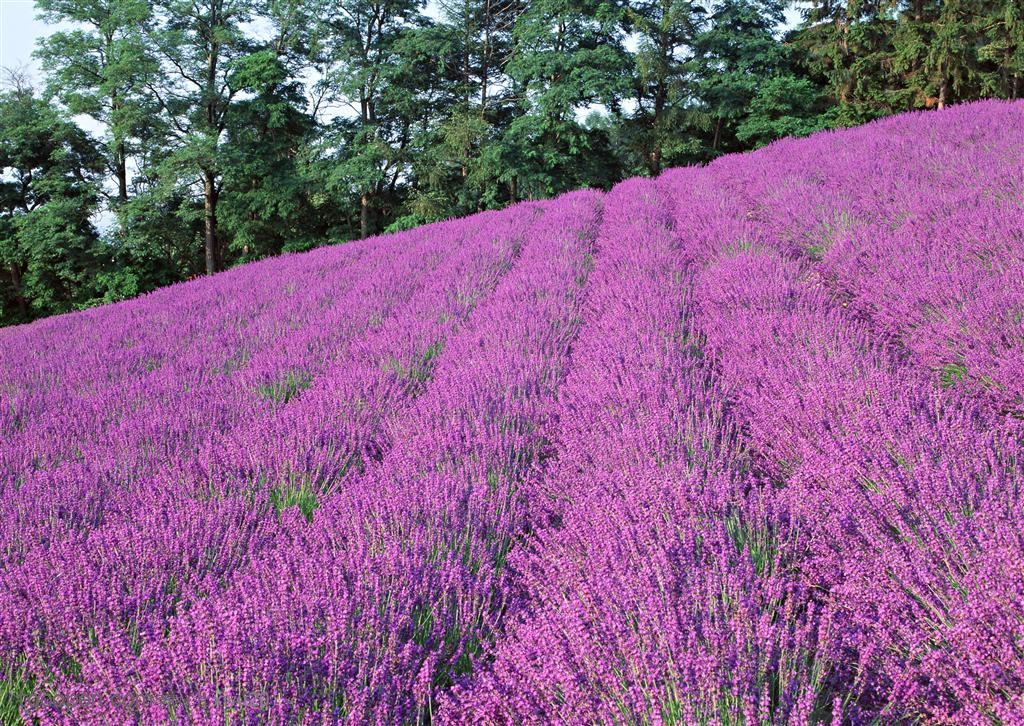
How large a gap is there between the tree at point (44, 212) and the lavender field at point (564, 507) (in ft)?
66.5

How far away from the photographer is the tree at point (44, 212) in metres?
19.6

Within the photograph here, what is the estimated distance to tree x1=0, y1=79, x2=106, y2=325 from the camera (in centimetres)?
1962

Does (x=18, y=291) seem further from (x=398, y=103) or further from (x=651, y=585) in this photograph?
(x=651, y=585)

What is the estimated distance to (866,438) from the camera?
5.55 ft

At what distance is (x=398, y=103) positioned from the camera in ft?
66.8

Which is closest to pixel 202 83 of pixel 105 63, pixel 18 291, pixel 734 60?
pixel 105 63

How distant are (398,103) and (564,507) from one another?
2136 centimetres

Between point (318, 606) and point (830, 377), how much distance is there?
193cm

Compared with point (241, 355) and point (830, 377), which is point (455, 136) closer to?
point (241, 355)

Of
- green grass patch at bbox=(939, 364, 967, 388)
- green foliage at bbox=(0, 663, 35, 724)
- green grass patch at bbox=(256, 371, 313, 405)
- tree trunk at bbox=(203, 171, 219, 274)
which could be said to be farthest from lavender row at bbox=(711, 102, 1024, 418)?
tree trunk at bbox=(203, 171, 219, 274)

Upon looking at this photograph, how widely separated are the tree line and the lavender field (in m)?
16.6

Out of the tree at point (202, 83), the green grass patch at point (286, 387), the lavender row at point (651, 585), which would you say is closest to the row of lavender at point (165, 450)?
the green grass patch at point (286, 387)

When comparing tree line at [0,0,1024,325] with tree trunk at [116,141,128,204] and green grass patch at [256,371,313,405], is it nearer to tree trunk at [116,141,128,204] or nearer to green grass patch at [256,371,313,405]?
tree trunk at [116,141,128,204]

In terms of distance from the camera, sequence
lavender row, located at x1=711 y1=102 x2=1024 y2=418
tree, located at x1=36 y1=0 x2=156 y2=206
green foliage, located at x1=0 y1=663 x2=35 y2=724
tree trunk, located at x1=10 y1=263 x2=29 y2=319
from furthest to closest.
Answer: tree trunk, located at x1=10 y1=263 x2=29 y2=319 → tree, located at x1=36 y1=0 x2=156 y2=206 → lavender row, located at x1=711 y1=102 x2=1024 y2=418 → green foliage, located at x1=0 y1=663 x2=35 y2=724
